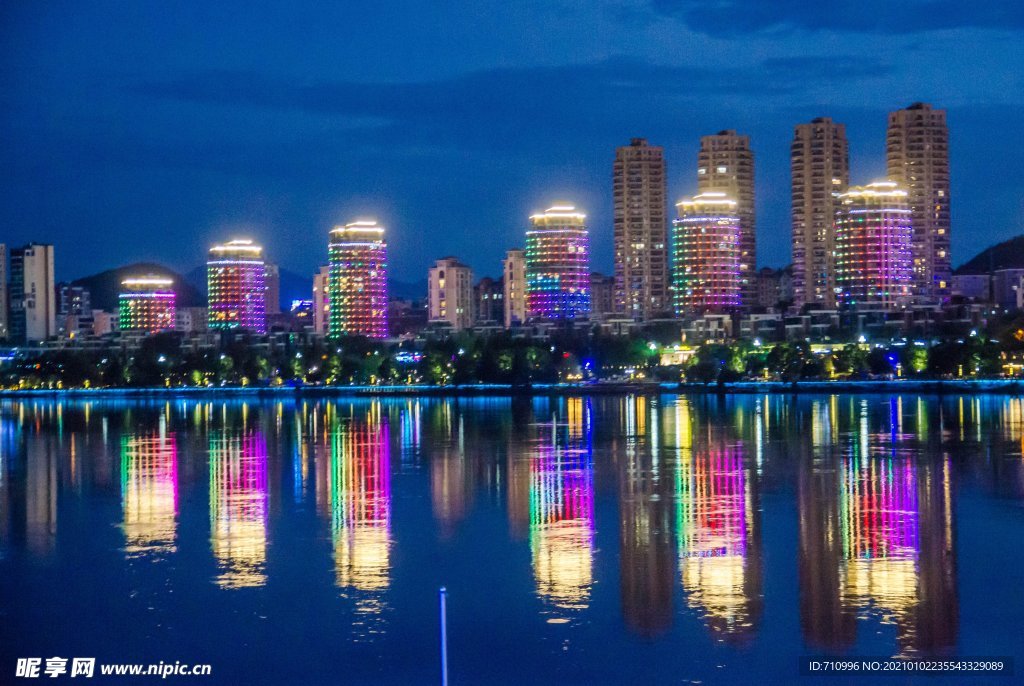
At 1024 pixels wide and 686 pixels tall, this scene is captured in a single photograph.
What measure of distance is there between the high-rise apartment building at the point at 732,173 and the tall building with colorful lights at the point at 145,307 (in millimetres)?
70481

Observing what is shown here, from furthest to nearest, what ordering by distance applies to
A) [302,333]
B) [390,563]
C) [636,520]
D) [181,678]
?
[302,333], [636,520], [390,563], [181,678]

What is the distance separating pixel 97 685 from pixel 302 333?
436ft

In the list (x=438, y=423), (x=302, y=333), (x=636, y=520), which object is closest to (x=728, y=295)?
(x=302, y=333)

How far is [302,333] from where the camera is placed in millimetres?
143250

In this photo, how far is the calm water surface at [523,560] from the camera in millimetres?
12273

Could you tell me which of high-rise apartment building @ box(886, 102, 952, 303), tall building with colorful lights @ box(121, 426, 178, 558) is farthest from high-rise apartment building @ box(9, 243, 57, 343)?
tall building with colorful lights @ box(121, 426, 178, 558)

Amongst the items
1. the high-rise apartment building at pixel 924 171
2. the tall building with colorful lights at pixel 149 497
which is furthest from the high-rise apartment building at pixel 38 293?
the tall building with colorful lights at pixel 149 497

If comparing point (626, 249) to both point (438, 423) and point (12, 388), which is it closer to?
point (12, 388)

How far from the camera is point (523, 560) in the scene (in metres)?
16.5

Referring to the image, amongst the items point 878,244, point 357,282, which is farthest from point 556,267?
point 878,244

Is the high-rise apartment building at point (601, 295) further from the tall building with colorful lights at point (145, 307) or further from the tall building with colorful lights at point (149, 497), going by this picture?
the tall building with colorful lights at point (149, 497)

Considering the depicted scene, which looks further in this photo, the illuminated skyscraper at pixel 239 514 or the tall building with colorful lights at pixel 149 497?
the tall building with colorful lights at pixel 149 497

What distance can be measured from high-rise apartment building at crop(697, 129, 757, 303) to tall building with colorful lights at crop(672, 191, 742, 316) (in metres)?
13.9

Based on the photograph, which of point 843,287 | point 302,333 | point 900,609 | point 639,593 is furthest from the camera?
point 302,333
